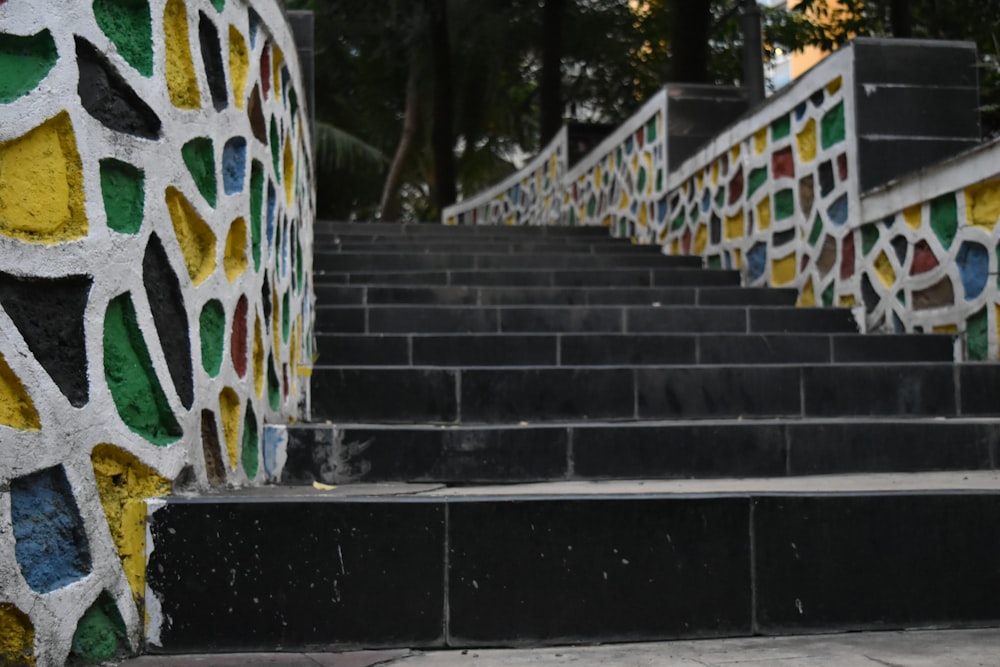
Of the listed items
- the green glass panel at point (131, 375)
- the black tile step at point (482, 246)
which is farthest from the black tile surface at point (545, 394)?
the black tile step at point (482, 246)

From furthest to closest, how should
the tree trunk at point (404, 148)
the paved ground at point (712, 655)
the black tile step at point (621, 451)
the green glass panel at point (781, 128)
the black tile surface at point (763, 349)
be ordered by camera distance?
the tree trunk at point (404, 148), the green glass panel at point (781, 128), the black tile surface at point (763, 349), the black tile step at point (621, 451), the paved ground at point (712, 655)

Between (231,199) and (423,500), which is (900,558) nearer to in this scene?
(423,500)

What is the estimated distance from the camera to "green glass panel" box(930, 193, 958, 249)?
16.6ft

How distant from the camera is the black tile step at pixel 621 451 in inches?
145

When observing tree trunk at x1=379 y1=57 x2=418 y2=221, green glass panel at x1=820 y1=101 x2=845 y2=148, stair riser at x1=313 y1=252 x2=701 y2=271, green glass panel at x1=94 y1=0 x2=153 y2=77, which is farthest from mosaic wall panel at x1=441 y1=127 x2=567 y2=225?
green glass panel at x1=94 y1=0 x2=153 y2=77

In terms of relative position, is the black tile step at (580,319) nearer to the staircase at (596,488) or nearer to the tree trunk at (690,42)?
the staircase at (596,488)

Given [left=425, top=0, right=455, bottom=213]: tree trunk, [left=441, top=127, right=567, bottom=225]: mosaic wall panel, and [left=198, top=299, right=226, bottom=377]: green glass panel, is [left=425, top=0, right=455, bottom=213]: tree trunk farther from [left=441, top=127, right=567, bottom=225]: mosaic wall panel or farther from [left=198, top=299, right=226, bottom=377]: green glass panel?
[left=198, top=299, right=226, bottom=377]: green glass panel

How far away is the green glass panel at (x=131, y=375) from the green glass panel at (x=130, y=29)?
569 millimetres

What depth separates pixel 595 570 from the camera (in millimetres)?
2701

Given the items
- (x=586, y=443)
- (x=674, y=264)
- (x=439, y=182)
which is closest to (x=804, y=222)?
(x=674, y=264)

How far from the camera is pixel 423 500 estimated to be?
2.67 meters

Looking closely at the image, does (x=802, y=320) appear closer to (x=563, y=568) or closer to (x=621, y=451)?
(x=621, y=451)

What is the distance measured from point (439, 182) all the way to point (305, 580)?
14013 millimetres

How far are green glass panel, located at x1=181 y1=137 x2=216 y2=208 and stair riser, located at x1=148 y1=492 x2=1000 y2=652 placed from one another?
0.86 metres
